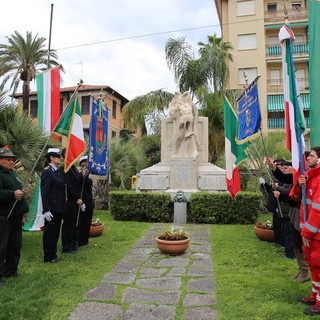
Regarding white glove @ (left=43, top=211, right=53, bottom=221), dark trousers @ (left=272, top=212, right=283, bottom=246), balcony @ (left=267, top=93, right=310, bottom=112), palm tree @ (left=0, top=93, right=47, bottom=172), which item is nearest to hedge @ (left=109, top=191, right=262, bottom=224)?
dark trousers @ (left=272, top=212, right=283, bottom=246)

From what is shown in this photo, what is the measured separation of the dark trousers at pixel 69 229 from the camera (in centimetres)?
600

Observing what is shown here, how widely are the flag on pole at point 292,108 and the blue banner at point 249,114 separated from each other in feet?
3.50

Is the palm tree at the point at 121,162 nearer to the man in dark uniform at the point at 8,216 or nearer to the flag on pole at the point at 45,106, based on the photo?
the flag on pole at the point at 45,106

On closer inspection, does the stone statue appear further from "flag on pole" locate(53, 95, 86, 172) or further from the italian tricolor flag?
"flag on pole" locate(53, 95, 86, 172)

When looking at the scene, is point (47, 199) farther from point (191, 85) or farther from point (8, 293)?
point (191, 85)

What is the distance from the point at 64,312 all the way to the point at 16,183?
2121mm

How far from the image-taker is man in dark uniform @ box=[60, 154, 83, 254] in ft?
19.6

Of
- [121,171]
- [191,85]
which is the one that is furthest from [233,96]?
[121,171]

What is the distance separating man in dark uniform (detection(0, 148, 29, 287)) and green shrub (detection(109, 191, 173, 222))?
220 inches

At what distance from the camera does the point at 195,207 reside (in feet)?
32.1

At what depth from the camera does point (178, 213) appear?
32.3 feet

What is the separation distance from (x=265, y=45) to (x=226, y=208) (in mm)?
25099

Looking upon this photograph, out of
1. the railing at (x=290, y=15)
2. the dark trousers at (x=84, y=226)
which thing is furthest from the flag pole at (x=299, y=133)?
the railing at (x=290, y=15)

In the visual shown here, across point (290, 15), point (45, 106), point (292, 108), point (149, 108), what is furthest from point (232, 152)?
point (290, 15)
